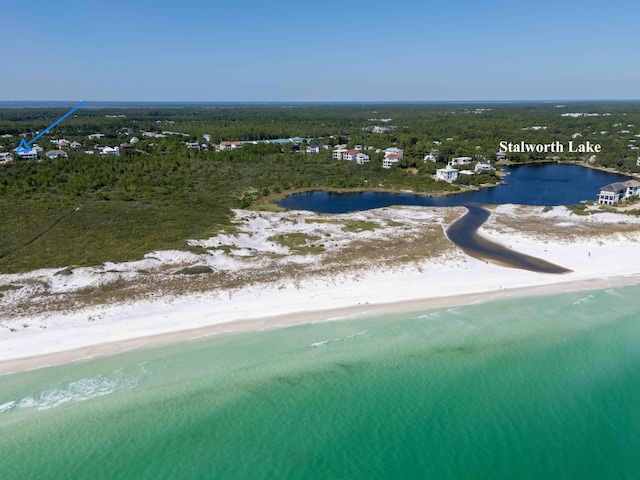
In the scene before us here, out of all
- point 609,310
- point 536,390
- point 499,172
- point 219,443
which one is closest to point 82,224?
point 219,443

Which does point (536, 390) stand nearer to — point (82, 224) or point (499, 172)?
point (82, 224)

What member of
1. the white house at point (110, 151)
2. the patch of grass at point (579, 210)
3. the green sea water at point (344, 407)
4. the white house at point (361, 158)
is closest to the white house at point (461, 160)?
the white house at point (361, 158)

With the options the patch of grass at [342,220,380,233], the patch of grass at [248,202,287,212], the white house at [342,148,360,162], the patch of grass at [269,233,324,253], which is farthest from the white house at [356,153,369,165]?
the patch of grass at [269,233,324,253]

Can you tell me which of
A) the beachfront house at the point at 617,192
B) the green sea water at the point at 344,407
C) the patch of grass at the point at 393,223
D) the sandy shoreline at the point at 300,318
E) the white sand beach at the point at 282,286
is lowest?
the green sea water at the point at 344,407

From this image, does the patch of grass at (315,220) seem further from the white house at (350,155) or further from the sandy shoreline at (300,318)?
the white house at (350,155)

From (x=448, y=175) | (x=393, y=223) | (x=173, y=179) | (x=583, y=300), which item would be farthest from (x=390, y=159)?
(x=583, y=300)

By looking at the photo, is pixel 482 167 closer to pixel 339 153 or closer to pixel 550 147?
pixel 339 153
